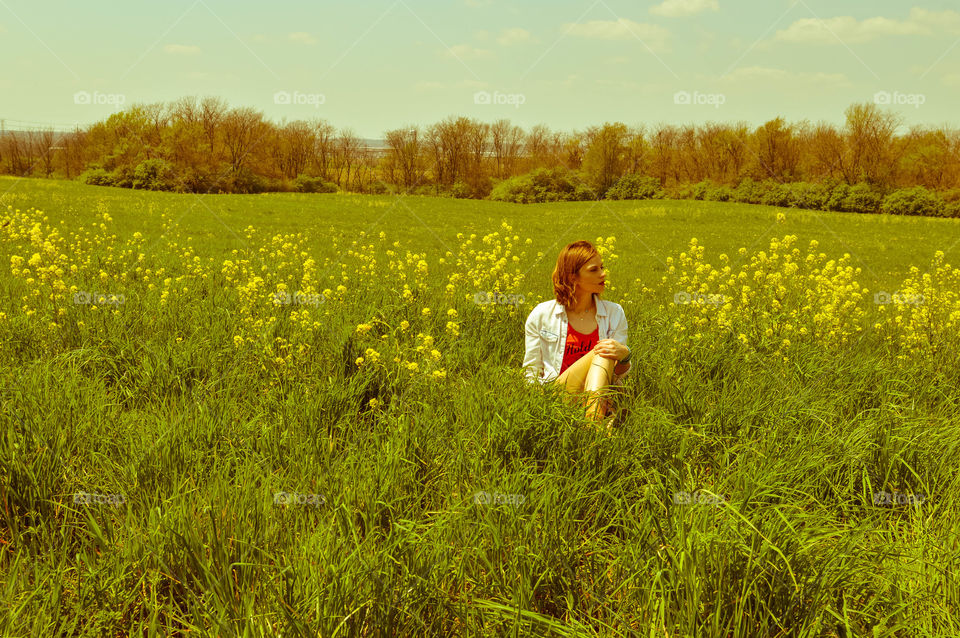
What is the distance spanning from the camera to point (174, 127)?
52.8 metres

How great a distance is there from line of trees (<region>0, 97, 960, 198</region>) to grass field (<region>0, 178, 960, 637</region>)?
4517 cm

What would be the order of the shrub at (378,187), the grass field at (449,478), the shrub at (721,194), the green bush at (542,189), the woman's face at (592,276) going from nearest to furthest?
the grass field at (449,478)
the woman's face at (592,276)
the shrub at (721,194)
the green bush at (542,189)
the shrub at (378,187)

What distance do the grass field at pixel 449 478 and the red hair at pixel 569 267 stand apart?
2.72ft

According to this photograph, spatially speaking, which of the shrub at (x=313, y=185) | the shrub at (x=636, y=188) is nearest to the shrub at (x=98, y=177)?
the shrub at (x=313, y=185)

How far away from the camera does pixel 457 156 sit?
60812 millimetres

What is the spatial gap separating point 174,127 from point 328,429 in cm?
5895

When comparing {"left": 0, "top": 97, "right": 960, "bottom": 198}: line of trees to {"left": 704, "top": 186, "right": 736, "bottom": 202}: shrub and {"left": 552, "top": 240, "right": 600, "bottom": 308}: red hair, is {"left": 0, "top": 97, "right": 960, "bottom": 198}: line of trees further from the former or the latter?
{"left": 552, "top": 240, "right": 600, "bottom": 308}: red hair

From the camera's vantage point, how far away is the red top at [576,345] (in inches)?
186

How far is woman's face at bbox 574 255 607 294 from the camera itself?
455 cm

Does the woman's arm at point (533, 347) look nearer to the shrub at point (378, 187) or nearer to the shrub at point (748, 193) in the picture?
the shrub at point (748, 193)

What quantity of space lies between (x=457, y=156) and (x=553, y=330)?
193 feet

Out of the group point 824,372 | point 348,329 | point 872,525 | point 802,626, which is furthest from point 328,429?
point 824,372

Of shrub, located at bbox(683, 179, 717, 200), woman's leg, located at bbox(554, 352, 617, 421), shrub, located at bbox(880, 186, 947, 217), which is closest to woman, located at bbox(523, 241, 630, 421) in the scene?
woman's leg, located at bbox(554, 352, 617, 421)

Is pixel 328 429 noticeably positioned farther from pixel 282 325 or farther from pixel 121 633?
pixel 282 325
